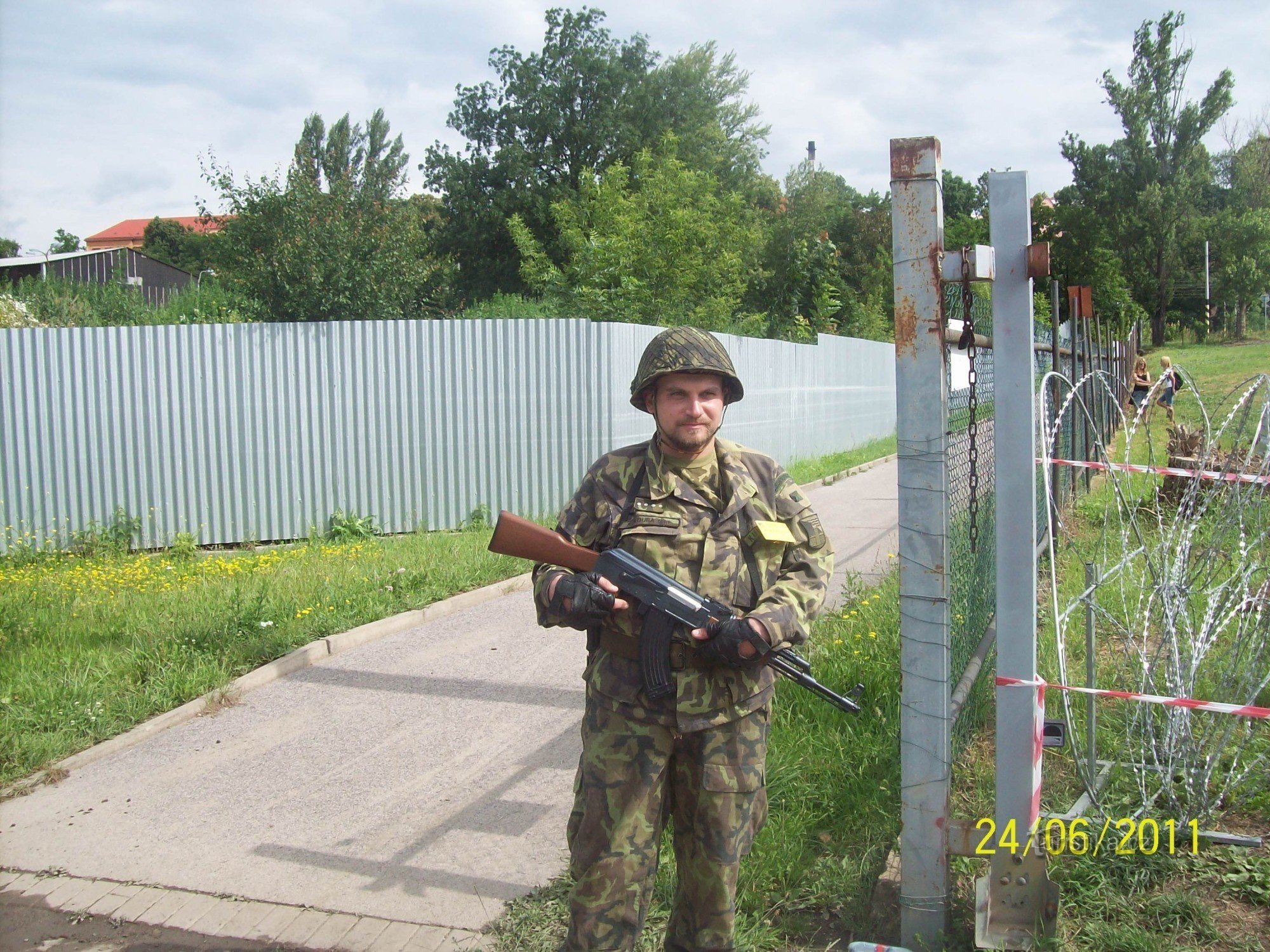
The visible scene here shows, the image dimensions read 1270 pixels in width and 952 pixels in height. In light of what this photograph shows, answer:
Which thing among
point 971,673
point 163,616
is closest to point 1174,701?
point 971,673

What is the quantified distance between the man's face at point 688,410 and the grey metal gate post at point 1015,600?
769mm

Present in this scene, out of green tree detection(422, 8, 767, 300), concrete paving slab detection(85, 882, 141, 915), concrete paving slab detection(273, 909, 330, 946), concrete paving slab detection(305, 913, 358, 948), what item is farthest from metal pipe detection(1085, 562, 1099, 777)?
green tree detection(422, 8, 767, 300)

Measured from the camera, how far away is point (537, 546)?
9.44 ft

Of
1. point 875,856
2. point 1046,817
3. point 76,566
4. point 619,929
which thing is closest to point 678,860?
point 619,929

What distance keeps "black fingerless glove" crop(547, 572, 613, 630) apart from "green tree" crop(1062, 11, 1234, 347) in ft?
147

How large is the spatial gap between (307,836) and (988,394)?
3.88 metres

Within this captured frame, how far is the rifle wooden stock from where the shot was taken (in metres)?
2.82

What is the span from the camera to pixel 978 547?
454 centimetres

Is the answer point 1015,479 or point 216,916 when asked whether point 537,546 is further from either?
point 216,916

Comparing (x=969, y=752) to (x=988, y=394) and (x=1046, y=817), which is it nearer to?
(x=1046, y=817)

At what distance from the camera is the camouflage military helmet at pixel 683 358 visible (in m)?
2.77

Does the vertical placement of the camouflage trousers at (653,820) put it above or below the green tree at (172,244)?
below

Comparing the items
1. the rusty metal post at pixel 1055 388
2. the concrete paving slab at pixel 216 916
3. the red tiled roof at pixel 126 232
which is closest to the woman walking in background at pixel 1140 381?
the rusty metal post at pixel 1055 388

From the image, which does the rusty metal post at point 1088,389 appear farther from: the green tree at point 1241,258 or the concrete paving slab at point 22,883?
the green tree at point 1241,258
